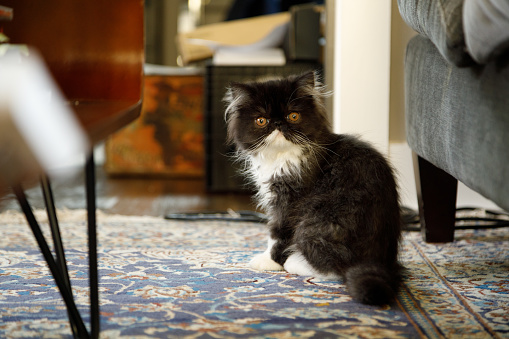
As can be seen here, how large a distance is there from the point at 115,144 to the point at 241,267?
201 cm

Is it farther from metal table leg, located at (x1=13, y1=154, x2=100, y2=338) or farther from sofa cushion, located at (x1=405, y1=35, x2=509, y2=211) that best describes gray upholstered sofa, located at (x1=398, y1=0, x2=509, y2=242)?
metal table leg, located at (x1=13, y1=154, x2=100, y2=338)

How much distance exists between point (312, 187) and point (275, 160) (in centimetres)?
12

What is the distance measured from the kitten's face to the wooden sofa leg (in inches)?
16.3

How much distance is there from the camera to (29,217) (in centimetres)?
77

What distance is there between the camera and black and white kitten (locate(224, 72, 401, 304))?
1207mm

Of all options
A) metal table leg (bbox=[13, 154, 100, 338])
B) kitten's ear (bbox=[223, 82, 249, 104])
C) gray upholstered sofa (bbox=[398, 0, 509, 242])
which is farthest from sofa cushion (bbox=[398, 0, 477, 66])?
metal table leg (bbox=[13, 154, 100, 338])

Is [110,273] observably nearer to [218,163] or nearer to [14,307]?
[14,307]

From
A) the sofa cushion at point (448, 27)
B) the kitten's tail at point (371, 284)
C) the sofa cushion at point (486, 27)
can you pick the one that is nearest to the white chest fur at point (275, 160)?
the kitten's tail at point (371, 284)

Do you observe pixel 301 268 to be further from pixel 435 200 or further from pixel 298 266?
pixel 435 200

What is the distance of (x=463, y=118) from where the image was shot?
1.04 m

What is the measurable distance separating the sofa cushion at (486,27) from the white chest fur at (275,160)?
537mm

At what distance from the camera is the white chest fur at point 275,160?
1.33m

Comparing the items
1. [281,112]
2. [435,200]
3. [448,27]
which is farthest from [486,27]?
[435,200]

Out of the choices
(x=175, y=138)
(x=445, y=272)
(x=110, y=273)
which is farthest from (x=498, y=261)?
(x=175, y=138)
